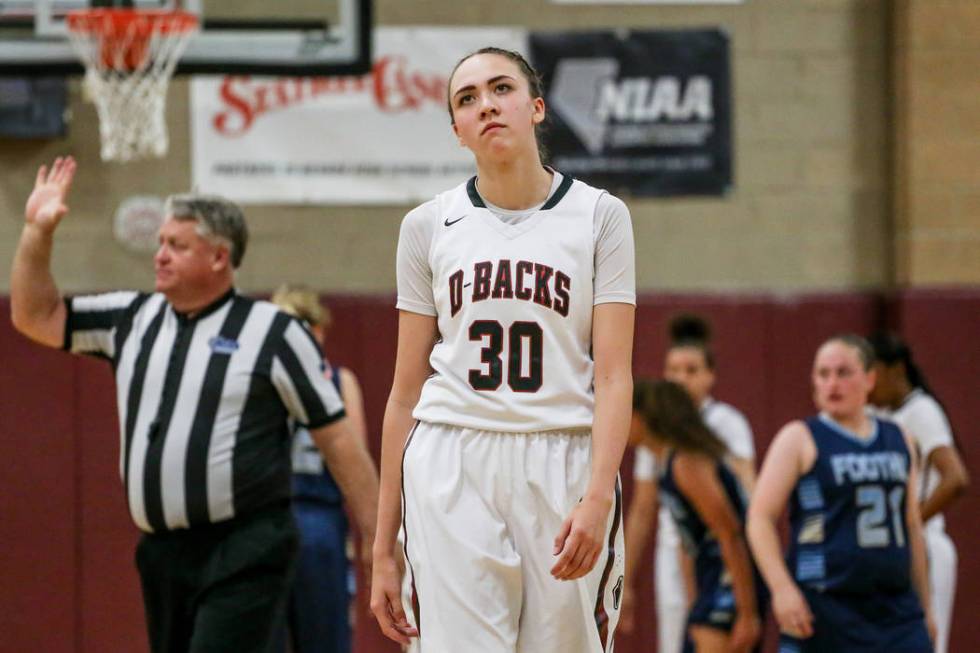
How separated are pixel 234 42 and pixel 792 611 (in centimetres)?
408

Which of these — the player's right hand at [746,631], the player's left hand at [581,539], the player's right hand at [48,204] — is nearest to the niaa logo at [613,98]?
the player's right hand at [746,631]

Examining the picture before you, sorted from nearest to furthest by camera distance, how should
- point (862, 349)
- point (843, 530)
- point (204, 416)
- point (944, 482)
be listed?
point (204, 416) < point (843, 530) < point (862, 349) < point (944, 482)

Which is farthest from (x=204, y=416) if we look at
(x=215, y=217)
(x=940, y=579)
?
(x=940, y=579)

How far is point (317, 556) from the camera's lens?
6.32 m

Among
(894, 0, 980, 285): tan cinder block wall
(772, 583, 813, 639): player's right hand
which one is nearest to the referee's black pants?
(772, 583, 813, 639): player's right hand

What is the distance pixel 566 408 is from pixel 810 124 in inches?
252

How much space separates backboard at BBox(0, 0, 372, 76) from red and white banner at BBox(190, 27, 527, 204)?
3.82 feet

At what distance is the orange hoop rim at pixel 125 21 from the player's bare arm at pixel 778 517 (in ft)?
12.3

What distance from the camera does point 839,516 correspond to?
17.8 ft

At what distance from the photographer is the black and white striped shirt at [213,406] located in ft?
15.1

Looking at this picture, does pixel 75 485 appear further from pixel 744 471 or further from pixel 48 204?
pixel 48 204

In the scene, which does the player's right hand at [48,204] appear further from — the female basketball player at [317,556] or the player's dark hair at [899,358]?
the player's dark hair at [899,358]

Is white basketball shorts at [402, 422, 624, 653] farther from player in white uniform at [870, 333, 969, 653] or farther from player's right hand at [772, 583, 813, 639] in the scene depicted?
player in white uniform at [870, 333, 969, 653]

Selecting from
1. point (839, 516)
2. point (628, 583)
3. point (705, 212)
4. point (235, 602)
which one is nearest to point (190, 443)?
point (235, 602)
